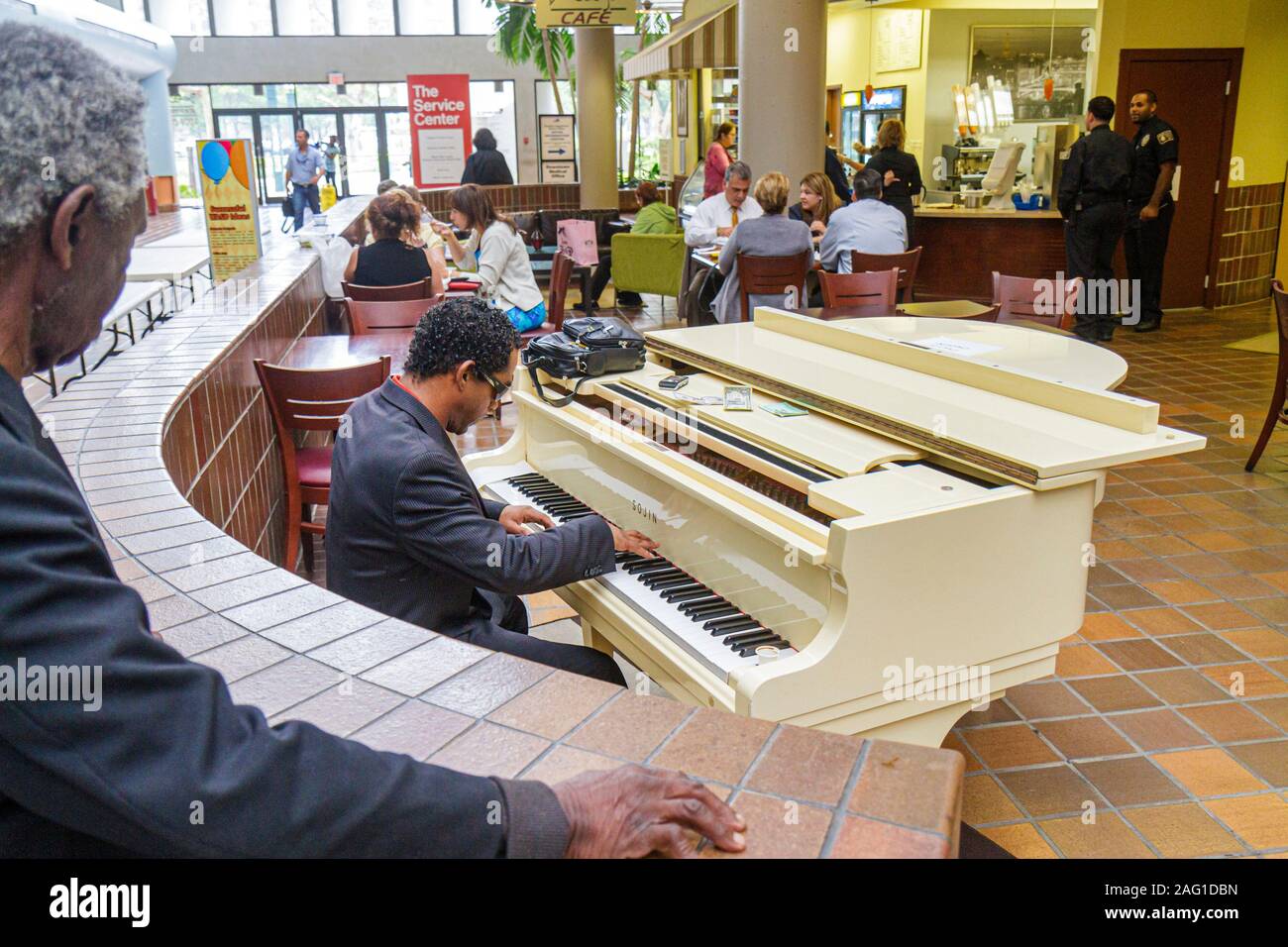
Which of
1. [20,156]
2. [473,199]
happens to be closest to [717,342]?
[20,156]

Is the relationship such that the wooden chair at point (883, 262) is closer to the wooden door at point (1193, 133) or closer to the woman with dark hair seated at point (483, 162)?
the wooden door at point (1193, 133)

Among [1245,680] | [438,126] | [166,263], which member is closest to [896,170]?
[438,126]

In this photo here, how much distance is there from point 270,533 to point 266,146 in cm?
1995

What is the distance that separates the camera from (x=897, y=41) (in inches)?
511

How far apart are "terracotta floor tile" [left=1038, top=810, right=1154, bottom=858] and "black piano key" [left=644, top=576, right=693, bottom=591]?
116 centimetres

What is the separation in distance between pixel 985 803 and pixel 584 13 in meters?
8.87

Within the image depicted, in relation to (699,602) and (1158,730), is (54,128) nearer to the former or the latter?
(699,602)

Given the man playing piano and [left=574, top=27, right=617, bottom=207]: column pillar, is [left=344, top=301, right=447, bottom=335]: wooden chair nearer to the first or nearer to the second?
the man playing piano

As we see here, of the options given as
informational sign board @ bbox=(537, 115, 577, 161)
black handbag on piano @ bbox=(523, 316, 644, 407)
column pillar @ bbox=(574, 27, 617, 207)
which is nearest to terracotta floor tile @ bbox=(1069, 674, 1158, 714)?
black handbag on piano @ bbox=(523, 316, 644, 407)

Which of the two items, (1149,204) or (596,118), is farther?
(596,118)

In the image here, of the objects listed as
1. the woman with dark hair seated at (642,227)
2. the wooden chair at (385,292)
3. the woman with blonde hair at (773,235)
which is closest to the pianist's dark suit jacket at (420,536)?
the wooden chair at (385,292)

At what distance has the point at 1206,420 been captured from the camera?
6.37 metres

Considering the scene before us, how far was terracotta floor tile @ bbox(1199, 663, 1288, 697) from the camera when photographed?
11.1 feet
